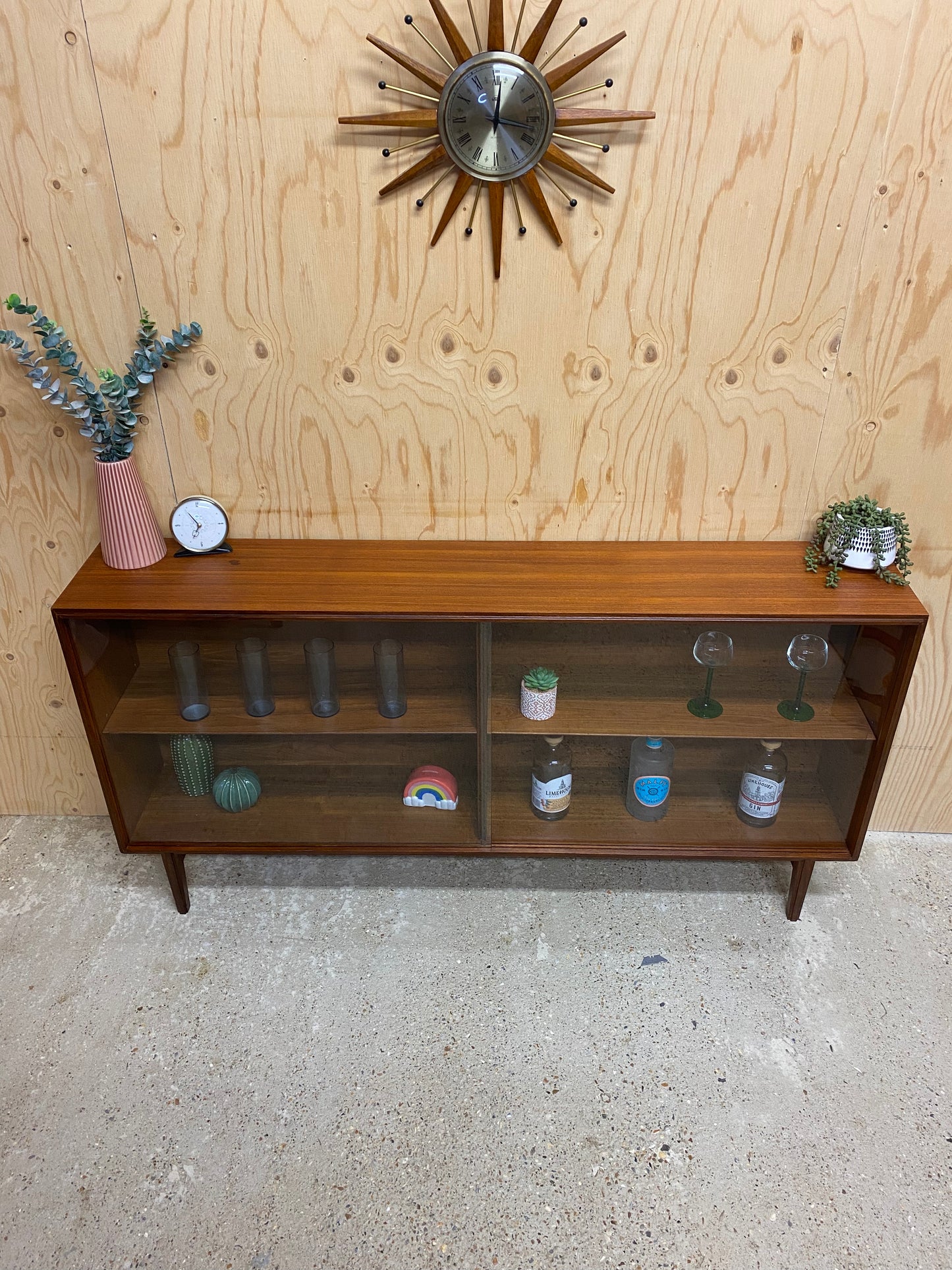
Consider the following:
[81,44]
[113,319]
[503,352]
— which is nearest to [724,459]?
[503,352]

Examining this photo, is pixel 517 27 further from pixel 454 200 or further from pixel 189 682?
pixel 189 682

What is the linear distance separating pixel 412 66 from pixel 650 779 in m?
1.55

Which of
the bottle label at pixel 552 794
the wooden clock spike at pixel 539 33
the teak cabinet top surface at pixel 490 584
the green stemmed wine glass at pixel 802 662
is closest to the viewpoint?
the wooden clock spike at pixel 539 33

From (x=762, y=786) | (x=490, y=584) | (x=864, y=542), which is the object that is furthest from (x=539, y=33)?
(x=762, y=786)

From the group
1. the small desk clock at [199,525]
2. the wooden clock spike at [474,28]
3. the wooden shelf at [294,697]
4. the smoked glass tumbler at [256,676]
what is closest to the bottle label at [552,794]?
the wooden shelf at [294,697]

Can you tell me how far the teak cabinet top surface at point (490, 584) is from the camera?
1732 millimetres

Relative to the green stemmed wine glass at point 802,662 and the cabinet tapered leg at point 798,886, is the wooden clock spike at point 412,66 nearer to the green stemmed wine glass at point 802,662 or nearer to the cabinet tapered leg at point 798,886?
the green stemmed wine glass at point 802,662

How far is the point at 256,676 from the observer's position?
6.35 ft

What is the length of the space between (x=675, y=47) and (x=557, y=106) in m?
0.23

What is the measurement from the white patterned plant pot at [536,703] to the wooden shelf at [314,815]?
0.80 ft

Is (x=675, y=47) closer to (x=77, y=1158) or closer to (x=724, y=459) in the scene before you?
(x=724, y=459)

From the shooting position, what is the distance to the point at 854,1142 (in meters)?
1.72

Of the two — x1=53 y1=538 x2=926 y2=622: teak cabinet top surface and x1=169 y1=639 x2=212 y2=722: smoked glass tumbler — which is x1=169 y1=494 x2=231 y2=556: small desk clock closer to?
x1=53 y1=538 x2=926 y2=622: teak cabinet top surface

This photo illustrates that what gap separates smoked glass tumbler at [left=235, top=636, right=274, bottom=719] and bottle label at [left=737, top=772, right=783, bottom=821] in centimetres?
112
